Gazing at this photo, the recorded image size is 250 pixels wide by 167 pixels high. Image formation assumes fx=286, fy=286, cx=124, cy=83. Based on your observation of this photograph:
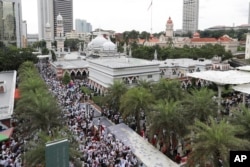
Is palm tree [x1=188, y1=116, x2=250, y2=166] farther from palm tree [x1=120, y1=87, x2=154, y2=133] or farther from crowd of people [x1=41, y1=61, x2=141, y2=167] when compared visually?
palm tree [x1=120, y1=87, x2=154, y2=133]

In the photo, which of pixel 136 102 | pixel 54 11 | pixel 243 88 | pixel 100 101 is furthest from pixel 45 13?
pixel 136 102

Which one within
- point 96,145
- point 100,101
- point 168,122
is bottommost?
point 96,145

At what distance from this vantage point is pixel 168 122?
17.5 metres

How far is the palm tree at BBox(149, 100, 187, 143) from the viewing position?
17.7m

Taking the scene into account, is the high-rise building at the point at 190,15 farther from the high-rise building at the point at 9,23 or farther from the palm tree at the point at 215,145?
the palm tree at the point at 215,145

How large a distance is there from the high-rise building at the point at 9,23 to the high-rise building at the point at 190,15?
12471 cm

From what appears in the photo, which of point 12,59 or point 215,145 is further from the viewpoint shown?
point 12,59

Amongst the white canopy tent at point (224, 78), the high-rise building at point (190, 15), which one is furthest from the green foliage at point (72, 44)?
the white canopy tent at point (224, 78)

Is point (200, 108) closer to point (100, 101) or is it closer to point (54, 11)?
point (100, 101)

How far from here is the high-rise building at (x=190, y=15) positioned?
18862cm

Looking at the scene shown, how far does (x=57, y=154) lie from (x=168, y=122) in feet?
27.7

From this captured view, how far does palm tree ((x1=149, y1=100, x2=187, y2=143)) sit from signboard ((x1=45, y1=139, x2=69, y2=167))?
25.9 ft

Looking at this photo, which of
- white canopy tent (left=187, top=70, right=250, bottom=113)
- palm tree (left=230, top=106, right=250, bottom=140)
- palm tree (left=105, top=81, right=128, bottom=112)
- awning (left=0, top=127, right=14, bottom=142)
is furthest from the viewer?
white canopy tent (left=187, top=70, right=250, bottom=113)

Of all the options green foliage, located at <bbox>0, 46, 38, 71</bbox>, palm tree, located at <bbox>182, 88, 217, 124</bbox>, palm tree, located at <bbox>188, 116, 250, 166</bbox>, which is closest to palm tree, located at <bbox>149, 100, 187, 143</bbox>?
palm tree, located at <bbox>182, 88, 217, 124</bbox>
